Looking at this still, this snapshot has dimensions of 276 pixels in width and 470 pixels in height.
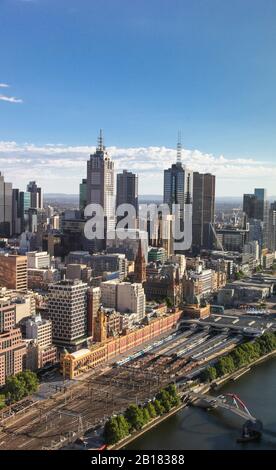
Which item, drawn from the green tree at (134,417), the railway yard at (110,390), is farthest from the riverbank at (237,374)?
the green tree at (134,417)

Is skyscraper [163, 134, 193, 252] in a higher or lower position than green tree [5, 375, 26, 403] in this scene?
higher

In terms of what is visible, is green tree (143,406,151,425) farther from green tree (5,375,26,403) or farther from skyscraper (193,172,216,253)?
skyscraper (193,172,216,253)

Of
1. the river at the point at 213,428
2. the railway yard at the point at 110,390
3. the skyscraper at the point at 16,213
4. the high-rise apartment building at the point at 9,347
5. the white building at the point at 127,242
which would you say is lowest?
the river at the point at 213,428

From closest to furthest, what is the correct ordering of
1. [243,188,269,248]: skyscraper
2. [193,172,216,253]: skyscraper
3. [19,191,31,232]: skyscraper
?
[193,172,216,253]: skyscraper, [19,191,31,232]: skyscraper, [243,188,269,248]: skyscraper

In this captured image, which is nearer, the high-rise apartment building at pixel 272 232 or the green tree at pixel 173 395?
the green tree at pixel 173 395

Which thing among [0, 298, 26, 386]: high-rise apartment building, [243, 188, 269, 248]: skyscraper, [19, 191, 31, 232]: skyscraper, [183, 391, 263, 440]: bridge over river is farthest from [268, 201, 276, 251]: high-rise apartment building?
[0, 298, 26, 386]: high-rise apartment building

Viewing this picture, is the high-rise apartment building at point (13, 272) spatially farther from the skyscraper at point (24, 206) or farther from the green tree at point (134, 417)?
the skyscraper at point (24, 206)

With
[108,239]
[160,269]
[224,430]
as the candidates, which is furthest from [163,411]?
[108,239]
